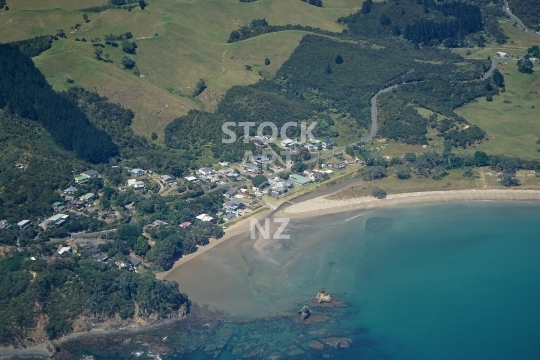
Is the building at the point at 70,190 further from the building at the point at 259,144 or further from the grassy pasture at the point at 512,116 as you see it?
the grassy pasture at the point at 512,116

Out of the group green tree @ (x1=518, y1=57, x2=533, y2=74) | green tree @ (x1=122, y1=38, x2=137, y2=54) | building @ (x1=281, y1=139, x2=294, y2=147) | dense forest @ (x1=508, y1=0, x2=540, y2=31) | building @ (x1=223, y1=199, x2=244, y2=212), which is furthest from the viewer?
dense forest @ (x1=508, y1=0, x2=540, y2=31)

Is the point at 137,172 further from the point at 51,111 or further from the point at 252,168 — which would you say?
the point at 51,111

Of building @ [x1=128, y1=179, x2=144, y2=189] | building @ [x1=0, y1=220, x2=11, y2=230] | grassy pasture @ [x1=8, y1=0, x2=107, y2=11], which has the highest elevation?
grassy pasture @ [x1=8, y1=0, x2=107, y2=11]

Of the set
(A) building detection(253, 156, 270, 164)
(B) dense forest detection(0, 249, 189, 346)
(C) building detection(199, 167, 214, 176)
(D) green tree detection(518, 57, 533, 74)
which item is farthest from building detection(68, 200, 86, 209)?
(D) green tree detection(518, 57, 533, 74)

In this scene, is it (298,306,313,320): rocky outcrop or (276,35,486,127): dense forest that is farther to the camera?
(276,35,486,127): dense forest

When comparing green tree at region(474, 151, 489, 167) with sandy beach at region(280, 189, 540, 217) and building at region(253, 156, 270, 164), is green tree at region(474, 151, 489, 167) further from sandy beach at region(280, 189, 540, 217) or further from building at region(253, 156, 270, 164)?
building at region(253, 156, 270, 164)

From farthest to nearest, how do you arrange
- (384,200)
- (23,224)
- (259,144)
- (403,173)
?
1. (259,144)
2. (403,173)
3. (384,200)
4. (23,224)

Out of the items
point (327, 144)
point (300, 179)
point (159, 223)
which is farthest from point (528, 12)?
point (159, 223)
